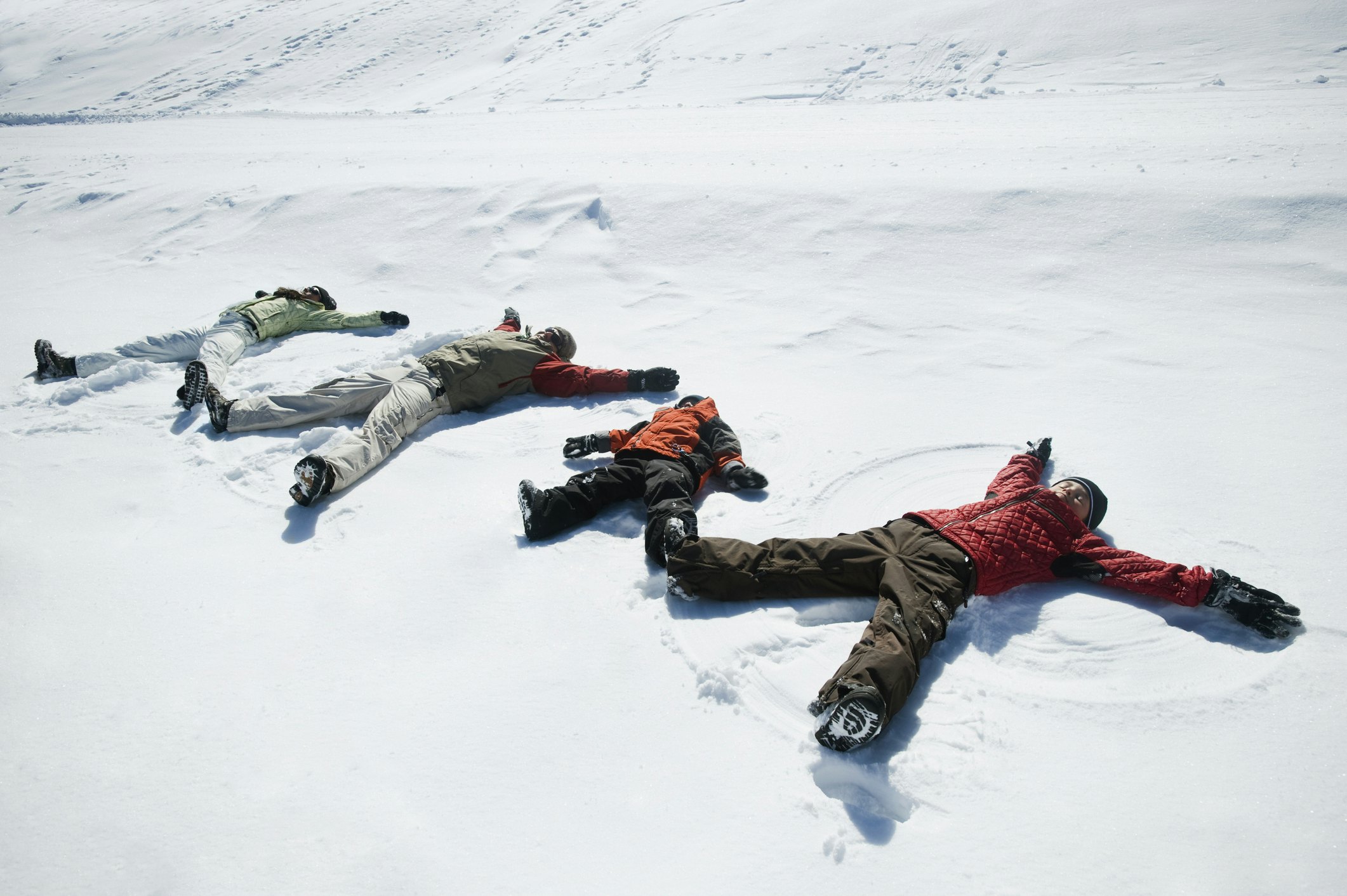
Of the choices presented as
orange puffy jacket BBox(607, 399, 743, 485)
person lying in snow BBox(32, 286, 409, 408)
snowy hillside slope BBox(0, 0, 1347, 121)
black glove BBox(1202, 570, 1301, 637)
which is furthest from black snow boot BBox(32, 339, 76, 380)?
snowy hillside slope BBox(0, 0, 1347, 121)

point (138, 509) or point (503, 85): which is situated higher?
point (503, 85)

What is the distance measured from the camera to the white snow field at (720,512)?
2207 mm

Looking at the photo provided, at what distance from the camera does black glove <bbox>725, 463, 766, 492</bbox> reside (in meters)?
3.96

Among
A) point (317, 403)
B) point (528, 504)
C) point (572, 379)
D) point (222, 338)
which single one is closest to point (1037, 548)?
point (528, 504)

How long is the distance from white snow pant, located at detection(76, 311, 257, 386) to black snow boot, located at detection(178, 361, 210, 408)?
32 centimetres

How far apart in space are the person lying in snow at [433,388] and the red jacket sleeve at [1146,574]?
110 inches

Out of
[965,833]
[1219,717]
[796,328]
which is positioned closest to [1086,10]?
[796,328]

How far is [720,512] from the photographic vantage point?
12.7 ft

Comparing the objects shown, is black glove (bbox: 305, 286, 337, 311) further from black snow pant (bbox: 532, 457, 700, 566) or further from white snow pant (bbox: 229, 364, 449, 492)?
black snow pant (bbox: 532, 457, 700, 566)

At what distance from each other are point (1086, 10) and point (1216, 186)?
7.34 meters

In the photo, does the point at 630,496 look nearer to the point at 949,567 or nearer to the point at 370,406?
the point at 949,567

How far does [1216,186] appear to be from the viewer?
6145 millimetres

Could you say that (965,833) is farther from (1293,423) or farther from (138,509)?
(138,509)

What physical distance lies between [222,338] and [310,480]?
2906mm
